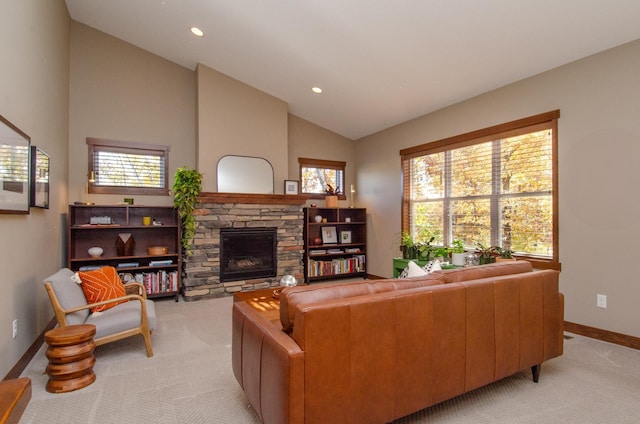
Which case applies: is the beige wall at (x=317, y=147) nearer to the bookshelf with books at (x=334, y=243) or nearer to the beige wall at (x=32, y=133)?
the bookshelf with books at (x=334, y=243)

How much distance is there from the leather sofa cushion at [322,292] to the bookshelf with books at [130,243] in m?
3.70

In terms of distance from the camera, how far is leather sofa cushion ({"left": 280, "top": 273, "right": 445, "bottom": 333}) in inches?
63.4

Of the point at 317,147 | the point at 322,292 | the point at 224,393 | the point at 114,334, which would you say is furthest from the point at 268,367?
the point at 317,147

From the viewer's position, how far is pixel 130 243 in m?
4.73

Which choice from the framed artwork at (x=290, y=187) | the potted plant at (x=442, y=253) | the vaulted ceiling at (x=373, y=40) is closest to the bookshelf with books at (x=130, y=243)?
the framed artwork at (x=290, y=187)

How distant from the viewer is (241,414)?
206 centimetres

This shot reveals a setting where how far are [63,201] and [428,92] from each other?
507cm

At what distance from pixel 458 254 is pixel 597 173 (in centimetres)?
168

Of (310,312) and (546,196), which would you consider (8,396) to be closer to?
(310,312)

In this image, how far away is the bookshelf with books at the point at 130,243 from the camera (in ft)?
15.0

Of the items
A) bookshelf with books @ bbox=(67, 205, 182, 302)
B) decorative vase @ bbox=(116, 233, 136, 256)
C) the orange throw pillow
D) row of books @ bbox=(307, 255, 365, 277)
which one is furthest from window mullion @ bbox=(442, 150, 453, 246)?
decorative vase @ bbox=(116, 233, 136, 256)

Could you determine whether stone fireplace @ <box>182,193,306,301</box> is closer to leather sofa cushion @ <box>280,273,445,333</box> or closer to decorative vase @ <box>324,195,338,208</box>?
decorative vase @ <box>324,195,338,208</box>

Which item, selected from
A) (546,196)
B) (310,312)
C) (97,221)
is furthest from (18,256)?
(546,196)

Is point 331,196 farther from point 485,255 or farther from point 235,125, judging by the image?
point 485,255
